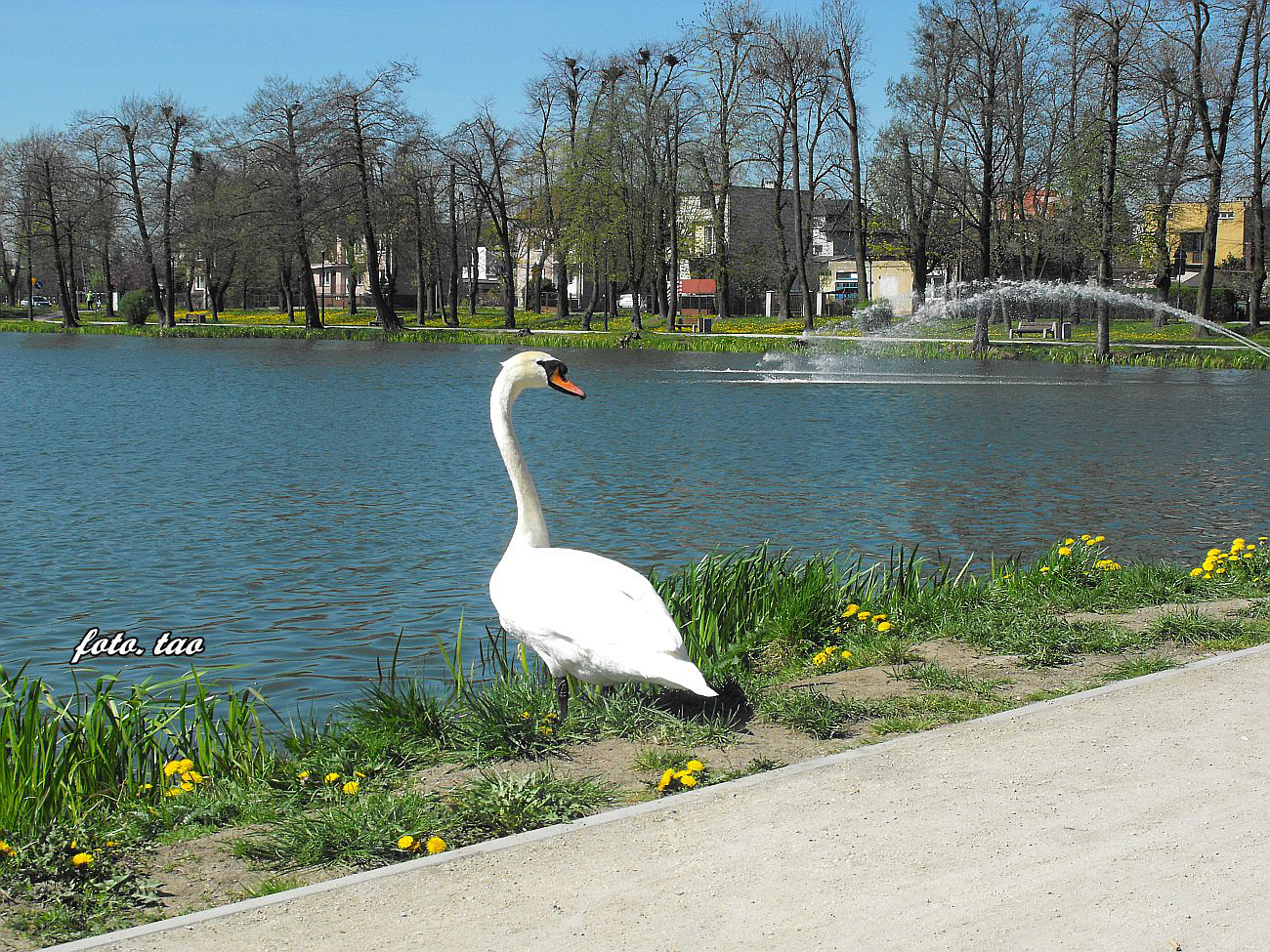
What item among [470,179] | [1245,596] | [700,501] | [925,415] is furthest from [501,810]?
[470,179]

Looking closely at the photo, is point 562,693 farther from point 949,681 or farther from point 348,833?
point 949,681

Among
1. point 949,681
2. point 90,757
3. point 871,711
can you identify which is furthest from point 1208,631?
point 90,757

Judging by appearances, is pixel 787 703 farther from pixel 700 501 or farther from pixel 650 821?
pixel 700 501

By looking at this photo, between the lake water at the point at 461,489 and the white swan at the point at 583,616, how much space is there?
233cm

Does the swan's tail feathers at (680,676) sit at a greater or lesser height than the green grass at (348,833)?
greater

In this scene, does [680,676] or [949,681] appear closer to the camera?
[680,676]

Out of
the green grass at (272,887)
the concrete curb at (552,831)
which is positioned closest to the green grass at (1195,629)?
the concrete curb at (552,831)

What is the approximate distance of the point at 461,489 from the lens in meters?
17.8

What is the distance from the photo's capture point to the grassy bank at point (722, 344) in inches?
1821

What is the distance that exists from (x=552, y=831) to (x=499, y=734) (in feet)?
4.31

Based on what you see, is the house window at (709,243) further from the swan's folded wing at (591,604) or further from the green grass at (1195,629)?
the swan's folded wing at (591,604)

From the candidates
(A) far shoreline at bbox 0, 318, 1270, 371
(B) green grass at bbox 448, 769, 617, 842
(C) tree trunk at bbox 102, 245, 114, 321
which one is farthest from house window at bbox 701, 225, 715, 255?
(B) green grass at bbox 448, 769, 617, 842

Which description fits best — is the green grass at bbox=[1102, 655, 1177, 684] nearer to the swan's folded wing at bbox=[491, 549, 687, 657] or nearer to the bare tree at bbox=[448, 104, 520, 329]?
the swan's folded wing at bbox=[491, 549, 687, 657]

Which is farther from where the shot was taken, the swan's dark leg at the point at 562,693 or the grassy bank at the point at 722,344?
the grassy bank at the point at 722,344
